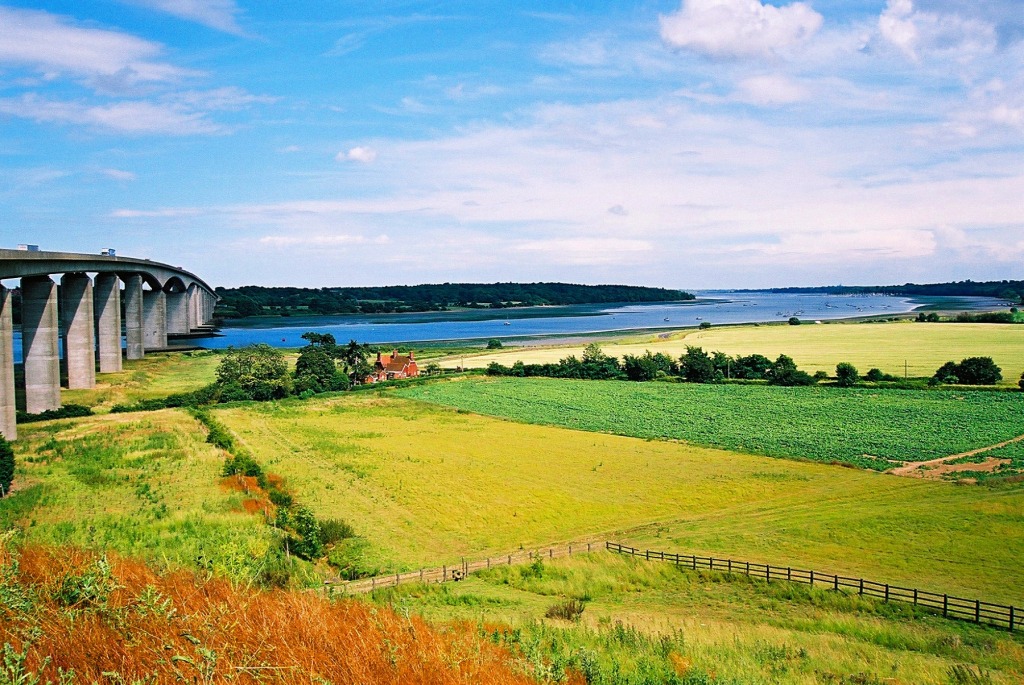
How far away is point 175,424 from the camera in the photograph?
51750mm

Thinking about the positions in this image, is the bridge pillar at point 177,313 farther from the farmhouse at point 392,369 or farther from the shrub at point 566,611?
the shrub at point 566,611

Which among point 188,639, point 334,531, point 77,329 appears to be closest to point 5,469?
point 334,531

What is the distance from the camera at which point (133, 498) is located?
30.5m

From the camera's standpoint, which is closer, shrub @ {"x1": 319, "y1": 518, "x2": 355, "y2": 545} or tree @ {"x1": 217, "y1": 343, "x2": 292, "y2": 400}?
shrub @ {"x1": 319, "y1": 518, "x2": 355, "y2": 545}

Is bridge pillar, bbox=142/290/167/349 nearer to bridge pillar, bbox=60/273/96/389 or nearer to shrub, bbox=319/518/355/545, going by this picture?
bridge pillar, bbox=60/273/96/389

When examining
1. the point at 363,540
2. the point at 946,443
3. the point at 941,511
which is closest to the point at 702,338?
the point at 946,443

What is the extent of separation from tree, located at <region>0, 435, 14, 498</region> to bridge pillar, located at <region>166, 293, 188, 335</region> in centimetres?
10624

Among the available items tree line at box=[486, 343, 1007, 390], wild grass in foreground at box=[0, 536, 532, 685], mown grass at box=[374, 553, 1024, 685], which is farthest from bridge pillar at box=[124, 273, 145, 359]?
wild grass in foreground at box=[0, 536, 532, 685]

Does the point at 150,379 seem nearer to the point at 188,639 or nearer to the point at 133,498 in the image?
the point at 133,498

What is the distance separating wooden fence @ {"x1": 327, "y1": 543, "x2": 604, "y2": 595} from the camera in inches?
921

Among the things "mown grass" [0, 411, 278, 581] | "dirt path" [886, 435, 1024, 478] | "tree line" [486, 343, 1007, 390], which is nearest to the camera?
"mown grass" [0, 411, 278, 581]

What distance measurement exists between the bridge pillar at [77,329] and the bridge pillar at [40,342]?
11162 millimetres

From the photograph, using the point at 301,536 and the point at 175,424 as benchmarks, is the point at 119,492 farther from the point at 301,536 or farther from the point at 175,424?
the point at 175,424

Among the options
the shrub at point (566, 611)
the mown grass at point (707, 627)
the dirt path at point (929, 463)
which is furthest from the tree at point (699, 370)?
the shrub at point (566, 611)
